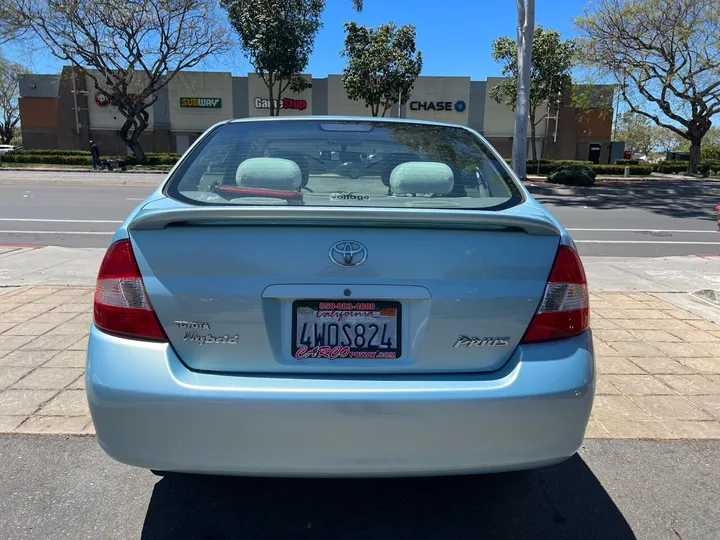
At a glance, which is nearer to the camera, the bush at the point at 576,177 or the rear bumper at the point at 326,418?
the rear bumper at the point at 326,418

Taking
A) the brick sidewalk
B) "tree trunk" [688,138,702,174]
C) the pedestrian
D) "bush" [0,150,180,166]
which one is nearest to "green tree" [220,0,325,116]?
"bush" [0,150,180,166]

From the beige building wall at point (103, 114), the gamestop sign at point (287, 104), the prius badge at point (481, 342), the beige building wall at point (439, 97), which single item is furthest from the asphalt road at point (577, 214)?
the beige building wall at point (103, 114)

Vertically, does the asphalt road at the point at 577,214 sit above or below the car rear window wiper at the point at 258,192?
below

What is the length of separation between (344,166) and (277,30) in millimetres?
34030

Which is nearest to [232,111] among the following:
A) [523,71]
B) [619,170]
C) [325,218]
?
[523,71]

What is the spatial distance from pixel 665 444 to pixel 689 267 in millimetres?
5968

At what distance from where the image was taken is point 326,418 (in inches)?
80.0

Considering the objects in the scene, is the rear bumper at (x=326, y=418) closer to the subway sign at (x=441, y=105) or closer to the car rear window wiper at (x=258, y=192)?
the car rear window wiper at (x=258, y=192)

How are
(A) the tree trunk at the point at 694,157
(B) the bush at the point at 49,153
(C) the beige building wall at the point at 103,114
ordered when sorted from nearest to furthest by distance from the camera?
(A) the tree trunk at the point at 694,157, (B) the bush at the point at 49,153, (C) the beige building wall at the point at 103,114

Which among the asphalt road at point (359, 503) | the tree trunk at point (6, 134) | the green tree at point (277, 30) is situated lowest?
the asphalt road at point (359, 503)

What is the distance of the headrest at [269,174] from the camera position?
9.30ft

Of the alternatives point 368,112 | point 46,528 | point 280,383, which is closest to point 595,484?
point 280,383

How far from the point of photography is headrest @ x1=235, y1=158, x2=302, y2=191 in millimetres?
2836

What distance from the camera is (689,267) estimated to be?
8336 millimetres
